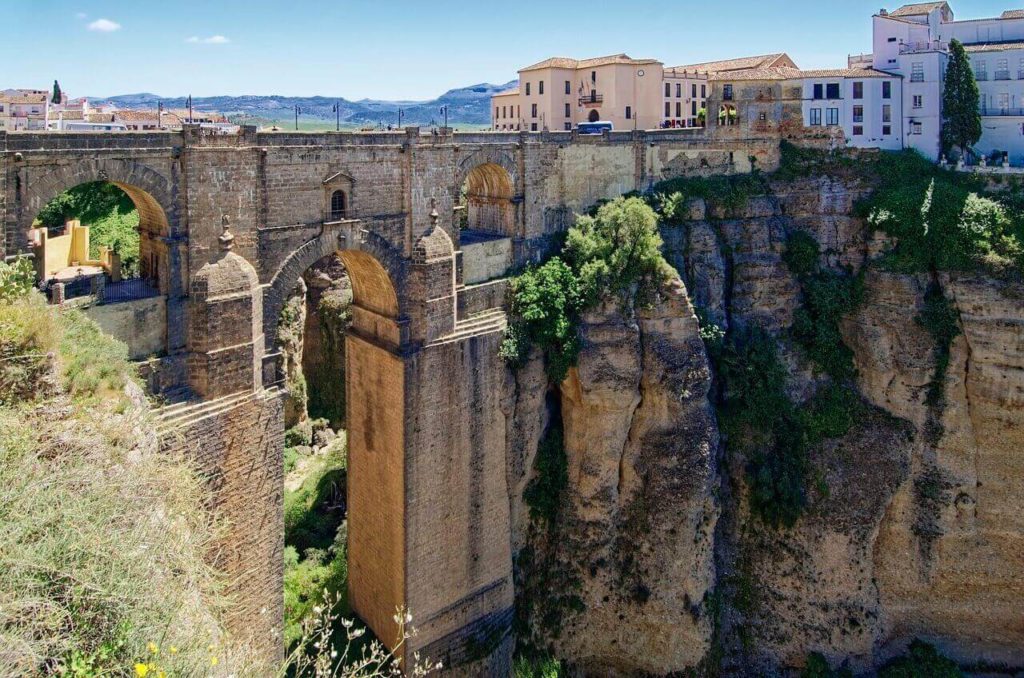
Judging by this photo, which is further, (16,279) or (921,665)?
(921,665)

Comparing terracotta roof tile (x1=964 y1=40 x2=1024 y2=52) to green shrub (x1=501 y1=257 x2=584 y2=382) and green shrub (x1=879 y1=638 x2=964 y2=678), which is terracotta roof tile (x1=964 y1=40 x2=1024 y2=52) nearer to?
green shrub (x1=501 y1=257 x2=584 y2=382)

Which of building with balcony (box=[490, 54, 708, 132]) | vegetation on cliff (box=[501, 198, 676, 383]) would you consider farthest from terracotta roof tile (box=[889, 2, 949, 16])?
vegetation on cliff (box=[501, 198, 676, 383])

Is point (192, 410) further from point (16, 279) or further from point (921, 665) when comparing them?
point (921, 665)

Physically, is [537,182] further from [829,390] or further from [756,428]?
[829,390]

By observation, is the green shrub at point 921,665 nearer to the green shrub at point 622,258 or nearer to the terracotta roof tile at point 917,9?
the green shrub at point 622,258

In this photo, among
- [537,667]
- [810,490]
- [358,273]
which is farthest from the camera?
[810,490]

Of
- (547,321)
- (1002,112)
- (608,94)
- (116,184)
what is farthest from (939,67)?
Answer: (116,184)

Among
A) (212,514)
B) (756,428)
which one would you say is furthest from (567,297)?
(212,514)

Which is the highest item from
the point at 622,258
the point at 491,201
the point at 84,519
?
the point at 491,201
